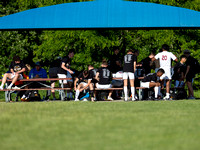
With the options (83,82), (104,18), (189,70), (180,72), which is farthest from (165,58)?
(83,82)

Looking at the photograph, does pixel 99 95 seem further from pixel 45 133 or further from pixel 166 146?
pixel 166 146

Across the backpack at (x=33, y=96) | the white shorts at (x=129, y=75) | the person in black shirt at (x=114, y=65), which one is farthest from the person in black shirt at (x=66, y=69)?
the white shorts at (x=129, y=75)

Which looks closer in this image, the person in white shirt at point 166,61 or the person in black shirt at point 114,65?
the person in white shirt at point 166,61

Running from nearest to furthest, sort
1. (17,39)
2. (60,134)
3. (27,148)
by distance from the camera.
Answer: (27,148)
(60,134)
(17,39)

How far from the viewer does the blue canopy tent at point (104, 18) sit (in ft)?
51.0

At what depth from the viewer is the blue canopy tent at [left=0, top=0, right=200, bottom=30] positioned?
1555 cm

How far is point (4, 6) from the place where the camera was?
37.1 metres

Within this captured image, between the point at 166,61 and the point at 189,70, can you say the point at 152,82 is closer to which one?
the point at 166,61

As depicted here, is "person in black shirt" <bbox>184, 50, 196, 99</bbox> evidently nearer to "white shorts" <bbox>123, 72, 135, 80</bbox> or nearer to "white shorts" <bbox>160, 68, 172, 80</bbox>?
"white shorts" <bbox>160, 68, 172, 80</bbox>

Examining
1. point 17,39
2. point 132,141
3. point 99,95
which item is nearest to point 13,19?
point 99,95

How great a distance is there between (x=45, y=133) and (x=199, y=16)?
10.4 m

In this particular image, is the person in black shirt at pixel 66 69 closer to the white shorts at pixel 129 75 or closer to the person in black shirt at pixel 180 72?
the white shorts at pixel 129 75

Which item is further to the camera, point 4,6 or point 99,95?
point 4,6

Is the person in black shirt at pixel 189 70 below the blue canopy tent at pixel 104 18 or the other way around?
below
